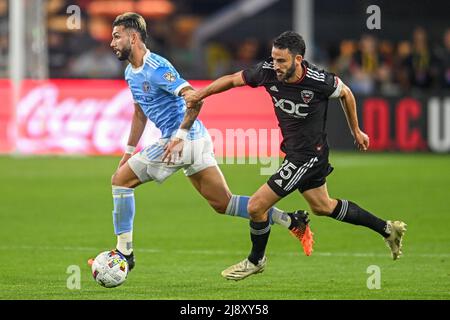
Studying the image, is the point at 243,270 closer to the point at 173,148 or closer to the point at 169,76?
the point at 173,148

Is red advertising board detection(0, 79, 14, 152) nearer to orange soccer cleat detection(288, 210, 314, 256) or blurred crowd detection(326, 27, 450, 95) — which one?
blurred crowd detection(326, 27, 450, 95)

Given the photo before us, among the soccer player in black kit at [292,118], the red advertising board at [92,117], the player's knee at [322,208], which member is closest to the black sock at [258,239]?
the soccer player in black kit at [292,118]

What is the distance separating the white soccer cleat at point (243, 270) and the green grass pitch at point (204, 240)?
10 cm

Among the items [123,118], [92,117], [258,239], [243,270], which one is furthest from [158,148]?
[92,117]

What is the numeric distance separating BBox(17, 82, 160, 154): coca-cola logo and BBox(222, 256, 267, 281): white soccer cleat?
1333 centimetres

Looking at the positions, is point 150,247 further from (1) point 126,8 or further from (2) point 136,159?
(1) point 126,8

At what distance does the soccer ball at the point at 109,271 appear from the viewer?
9906 millimetres

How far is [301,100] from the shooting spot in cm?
1012

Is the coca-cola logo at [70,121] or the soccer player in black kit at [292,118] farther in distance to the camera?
the coca-cola logo at [70,121]

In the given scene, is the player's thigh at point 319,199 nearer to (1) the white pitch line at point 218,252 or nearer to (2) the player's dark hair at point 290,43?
(2) the player's dark hair at point 290,43

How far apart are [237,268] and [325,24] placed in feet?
75.4

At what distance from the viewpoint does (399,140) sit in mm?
24312

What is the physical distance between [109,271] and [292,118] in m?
2.01

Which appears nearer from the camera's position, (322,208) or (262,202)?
(262,202)
